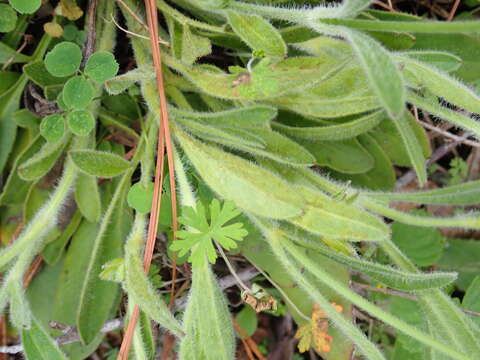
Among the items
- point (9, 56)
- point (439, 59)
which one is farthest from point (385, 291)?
point (9, 56)

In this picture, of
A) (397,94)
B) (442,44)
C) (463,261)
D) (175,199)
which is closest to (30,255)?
(175,199)

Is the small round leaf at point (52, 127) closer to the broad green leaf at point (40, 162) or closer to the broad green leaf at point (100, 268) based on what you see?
the broad green leaf at point (40, 162)

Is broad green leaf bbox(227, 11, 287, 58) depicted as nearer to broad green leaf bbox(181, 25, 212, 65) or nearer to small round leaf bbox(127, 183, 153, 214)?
broad green leaf bbox(181, 25, 212, 65)

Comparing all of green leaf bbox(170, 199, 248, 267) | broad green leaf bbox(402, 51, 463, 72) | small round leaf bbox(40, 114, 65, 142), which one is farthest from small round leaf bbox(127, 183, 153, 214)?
broad green leaf bbox(402, 51, 463, 72)

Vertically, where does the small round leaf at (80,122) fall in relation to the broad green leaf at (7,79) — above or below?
below

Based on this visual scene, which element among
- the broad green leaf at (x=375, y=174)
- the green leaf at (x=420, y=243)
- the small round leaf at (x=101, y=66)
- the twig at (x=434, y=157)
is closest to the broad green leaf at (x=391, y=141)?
the broad green leaf at (x=375, y=174)

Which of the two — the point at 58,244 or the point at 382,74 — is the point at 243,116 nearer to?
the point at 382,74

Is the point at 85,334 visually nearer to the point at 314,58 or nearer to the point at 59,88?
the point at 59,88
